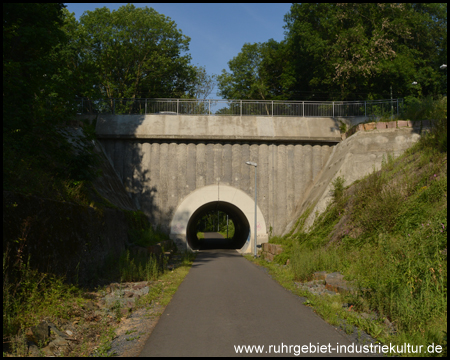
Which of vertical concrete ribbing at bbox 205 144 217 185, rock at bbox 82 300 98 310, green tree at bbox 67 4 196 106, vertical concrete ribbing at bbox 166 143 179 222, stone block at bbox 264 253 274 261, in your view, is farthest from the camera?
green tree at bbox 67 4 196 106

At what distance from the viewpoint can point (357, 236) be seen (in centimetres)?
1233

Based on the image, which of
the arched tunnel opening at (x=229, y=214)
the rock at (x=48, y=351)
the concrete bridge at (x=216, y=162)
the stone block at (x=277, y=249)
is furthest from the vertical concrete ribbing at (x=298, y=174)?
the rock at (x=48, y=351)

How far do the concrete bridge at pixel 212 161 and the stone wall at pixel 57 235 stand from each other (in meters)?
11.2

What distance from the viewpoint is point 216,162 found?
23688mm

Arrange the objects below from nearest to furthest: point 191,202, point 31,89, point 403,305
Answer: point 403,305, point 31,89, point 191,202

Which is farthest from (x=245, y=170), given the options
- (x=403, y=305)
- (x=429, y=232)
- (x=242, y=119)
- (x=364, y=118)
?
(x=403, y=305)

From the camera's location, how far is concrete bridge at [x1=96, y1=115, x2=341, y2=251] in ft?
76.0

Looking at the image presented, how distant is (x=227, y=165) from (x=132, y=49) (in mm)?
19095

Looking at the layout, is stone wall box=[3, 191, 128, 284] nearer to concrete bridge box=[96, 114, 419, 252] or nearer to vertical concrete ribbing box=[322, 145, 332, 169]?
concrete bridge box=[96, 114, 419, 252]

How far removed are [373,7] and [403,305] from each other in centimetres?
3179

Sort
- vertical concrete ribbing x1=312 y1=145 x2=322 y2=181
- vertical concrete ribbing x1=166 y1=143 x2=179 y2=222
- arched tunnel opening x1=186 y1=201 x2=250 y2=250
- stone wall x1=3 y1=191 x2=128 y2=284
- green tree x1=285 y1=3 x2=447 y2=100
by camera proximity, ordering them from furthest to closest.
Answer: green tree x1=285 y1=3 x2=447 y2=100, arched tunnel opening x1=186 y1=201 x2=250 y2=250, vertical concrete ribbing x1=312 y1=145 x2=322 y2=181, vertical concrete ribbing x1=166 y1=143 x2=179 y2=222, stone wall x1=3 y1=191 x2=128 y2=284

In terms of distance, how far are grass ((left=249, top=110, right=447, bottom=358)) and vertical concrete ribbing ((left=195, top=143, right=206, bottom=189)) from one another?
22.6 feet

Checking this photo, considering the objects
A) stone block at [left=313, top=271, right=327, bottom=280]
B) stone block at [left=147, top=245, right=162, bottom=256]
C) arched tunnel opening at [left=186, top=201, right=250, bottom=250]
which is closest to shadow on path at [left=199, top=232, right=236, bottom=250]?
arched tunnel opening at [left=186, top=201, right=250, bottom=250]

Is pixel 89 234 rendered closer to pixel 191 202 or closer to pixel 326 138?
pixel 191 202
